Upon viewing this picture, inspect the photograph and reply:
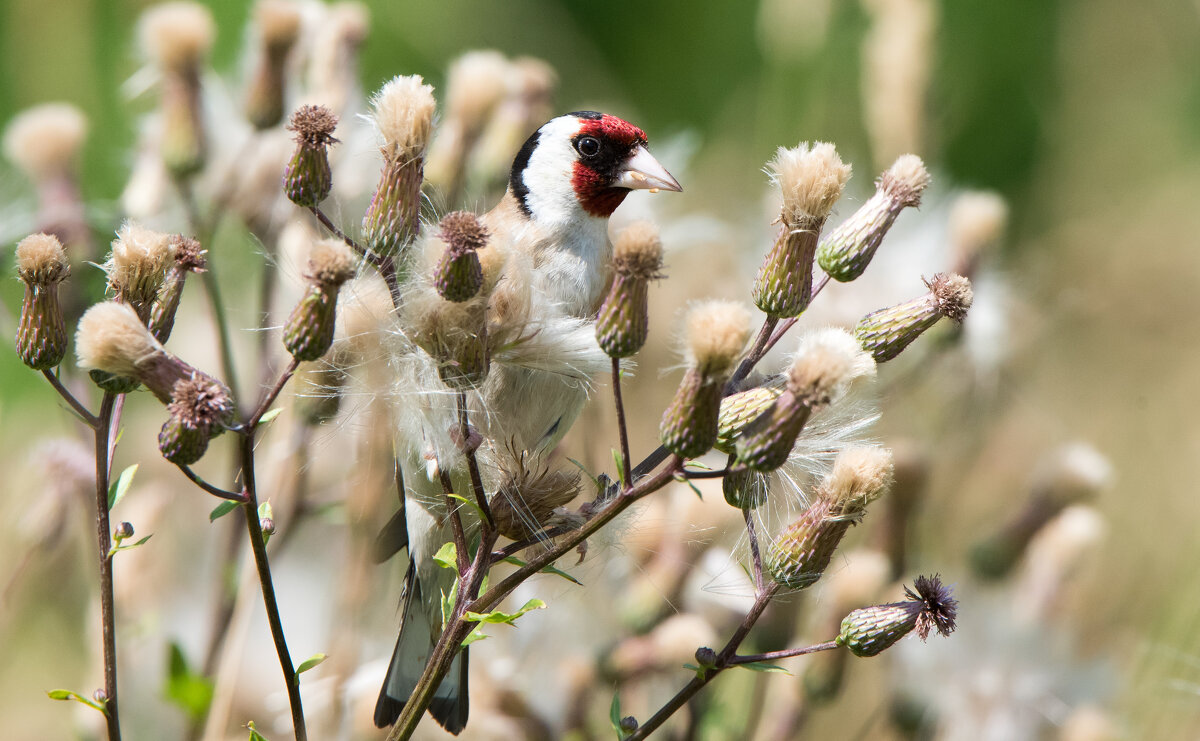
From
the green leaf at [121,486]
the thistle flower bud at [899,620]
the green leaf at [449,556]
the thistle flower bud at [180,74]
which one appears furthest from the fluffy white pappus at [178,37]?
the thistle flower bud at [899,620]

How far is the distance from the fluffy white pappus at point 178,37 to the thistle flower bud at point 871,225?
129 cm

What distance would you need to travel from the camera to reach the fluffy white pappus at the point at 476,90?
182cm

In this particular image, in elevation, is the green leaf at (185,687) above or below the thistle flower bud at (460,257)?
below

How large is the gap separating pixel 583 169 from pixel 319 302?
92 cm

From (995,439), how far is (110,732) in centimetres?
190

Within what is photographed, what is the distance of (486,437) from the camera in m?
1.11

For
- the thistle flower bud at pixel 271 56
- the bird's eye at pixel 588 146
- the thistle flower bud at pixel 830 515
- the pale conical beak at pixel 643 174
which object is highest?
the thistle flower bud at pixel 271 56

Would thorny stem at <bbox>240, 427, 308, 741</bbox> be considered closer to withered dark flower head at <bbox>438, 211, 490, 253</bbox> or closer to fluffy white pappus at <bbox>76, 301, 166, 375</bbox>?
fluffy white pappus at <bbox>76, 301, 166, 375</bbox>

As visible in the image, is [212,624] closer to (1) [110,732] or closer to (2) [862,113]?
(1) [110,732]

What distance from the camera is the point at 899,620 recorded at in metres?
1.00

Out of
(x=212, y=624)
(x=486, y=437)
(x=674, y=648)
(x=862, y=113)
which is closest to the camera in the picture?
(x=486, y=437)

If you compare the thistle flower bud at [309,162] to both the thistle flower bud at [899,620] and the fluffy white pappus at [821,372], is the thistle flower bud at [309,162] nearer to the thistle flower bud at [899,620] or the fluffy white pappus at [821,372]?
the fluffy white pappus at [821,372]

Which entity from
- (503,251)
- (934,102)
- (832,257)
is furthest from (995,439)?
(503,251)

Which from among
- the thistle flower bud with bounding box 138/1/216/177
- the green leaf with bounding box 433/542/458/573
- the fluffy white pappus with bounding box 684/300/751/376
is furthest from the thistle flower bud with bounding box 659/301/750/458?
Answer: the thistle flower bud with bounding box 138/1/216/177
